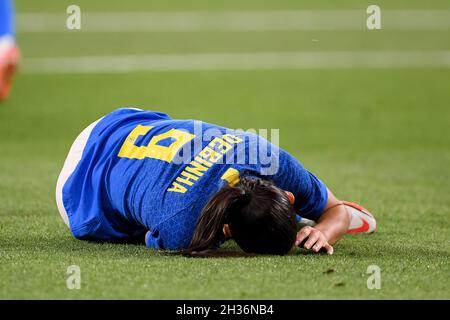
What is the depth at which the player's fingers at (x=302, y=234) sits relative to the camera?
10.5 feet

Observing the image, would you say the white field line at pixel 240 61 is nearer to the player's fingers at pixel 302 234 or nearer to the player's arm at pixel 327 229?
the player's arm at pixel 327 229

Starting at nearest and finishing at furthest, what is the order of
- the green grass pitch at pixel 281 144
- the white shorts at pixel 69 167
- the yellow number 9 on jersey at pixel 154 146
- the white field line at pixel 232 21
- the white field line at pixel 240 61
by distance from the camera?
1. the green grass pitch at pixel 281 144
2. the yellow number 9 on jersey at pixel 154 146
3. the white shorts at pixel 69 167
4. the white field line at pixel 240 61
5. the white field line at pixel 232 21

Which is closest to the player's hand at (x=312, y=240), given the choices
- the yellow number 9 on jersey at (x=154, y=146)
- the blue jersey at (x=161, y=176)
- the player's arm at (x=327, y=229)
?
the player's arm at (x=327, y=229)

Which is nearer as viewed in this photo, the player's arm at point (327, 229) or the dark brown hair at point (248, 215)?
the dark brown hair at point (248, 215)

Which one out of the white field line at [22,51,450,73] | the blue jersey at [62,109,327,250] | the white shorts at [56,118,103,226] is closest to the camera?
the blue jersey at [62,109,327,250]

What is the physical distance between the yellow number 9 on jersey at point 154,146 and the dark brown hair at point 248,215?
0.30m

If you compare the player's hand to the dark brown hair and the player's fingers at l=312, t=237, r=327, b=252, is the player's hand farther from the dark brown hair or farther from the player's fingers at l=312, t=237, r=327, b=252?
the dark brown hair

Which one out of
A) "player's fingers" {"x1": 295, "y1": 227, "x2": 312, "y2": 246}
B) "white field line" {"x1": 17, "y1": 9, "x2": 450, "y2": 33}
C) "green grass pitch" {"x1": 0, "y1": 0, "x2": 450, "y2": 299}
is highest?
"white field line" {"x1": 17, "y1": 9, "x2": 450, "y2": 33}

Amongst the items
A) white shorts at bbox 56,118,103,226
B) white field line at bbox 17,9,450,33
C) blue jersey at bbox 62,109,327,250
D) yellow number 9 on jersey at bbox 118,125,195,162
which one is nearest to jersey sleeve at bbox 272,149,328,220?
blue jersey at bbox 62,109,327,250

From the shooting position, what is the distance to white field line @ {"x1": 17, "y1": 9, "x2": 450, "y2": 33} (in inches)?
439

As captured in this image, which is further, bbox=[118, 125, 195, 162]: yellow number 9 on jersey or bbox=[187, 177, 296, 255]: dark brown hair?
bbox=[118, 125, 195, 162]: yellow number 9 on jersey

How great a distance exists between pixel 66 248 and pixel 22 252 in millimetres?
181

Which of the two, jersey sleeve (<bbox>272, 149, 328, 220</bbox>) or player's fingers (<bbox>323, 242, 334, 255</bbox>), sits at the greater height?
jersey sleeve (<bbox>272, 149, 328, 220</bbox>)

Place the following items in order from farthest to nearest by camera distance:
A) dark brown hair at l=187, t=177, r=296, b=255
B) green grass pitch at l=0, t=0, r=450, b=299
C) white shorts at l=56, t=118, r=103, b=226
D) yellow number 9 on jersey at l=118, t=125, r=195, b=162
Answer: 1. white shorts at l=56, t=118, r=103, b=226
2. yellow number 9 on jersey at l=118, t=125, r=195, b=162
3. dark brown hair at l=187, t=177, r=296, b=255
4. green grass pitch at l=0, t=0, r=450, b=299
